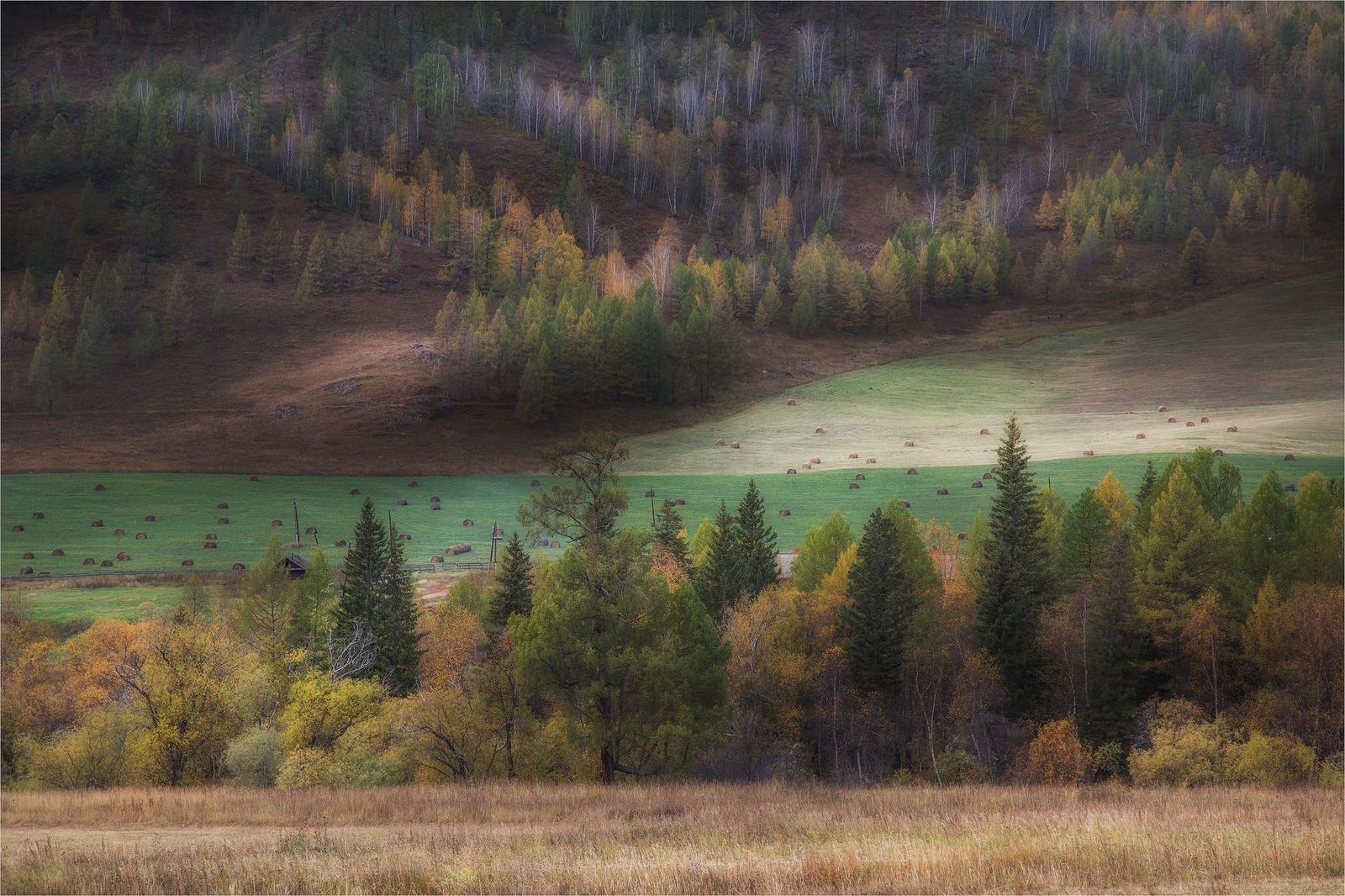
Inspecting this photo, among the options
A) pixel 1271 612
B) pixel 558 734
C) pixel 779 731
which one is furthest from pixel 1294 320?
pixel 558 734

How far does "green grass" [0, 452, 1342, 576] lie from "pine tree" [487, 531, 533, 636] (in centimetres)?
2309

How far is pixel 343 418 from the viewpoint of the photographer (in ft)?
324

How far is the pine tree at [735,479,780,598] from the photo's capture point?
6175 centimetres

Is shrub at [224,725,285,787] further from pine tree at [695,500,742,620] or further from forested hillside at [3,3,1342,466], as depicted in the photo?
forested hillside at [3,3,1342,466]

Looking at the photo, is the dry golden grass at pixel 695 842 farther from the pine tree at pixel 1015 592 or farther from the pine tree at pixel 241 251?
the pine tree at pixel 241 251

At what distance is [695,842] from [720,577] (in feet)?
138

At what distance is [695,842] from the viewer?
679 inches

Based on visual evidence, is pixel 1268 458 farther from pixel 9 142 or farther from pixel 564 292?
pixel 9 142

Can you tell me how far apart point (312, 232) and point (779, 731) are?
106 metres

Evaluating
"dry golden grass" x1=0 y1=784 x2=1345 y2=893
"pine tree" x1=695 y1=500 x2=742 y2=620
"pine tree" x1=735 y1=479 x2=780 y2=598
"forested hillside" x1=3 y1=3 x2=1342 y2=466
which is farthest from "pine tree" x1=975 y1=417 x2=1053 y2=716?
"forested hillside" x1=3 y1=3 x2=1342 y2=466

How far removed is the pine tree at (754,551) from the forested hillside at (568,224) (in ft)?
112

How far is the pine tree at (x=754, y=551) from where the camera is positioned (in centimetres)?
6175

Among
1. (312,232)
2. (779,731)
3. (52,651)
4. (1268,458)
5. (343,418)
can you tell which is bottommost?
(779,731)

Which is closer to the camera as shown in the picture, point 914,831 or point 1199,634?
point 914,831
